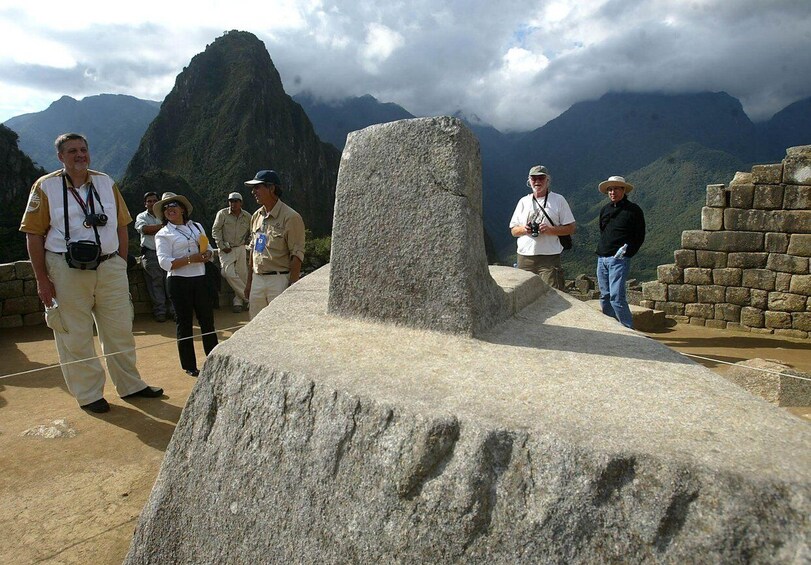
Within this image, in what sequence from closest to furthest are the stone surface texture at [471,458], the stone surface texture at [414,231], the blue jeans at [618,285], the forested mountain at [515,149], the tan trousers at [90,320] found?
the stone surface texture at [471,458], the stone surface texture at [414,231], the tan trousers at [90,320], the blue jeans at [618,285], the forested mountain at [515,149]

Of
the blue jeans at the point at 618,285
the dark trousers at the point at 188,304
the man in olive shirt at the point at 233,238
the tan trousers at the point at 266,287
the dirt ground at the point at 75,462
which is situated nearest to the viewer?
the dirt ground at the point at 75,462

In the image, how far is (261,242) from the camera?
11.7ft

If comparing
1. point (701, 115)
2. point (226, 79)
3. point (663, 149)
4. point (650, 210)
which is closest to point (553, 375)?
point (650, 210)

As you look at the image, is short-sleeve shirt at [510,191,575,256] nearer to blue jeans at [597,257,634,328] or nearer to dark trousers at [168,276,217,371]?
blue jeans at [597,257,634,328]

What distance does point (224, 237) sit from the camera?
21.0 ft

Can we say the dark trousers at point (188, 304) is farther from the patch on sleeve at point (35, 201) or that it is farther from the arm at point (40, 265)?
the patch on sleeve at point (35, 201)

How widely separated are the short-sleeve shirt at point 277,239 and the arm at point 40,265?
1235mm

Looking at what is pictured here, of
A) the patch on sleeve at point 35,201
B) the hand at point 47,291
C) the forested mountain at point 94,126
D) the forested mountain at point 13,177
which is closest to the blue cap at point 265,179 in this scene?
the patch on sleeve at point 35,201

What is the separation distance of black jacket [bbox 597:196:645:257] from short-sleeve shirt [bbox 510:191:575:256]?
62 centimetres

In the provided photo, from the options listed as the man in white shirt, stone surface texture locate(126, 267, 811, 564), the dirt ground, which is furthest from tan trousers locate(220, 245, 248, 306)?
stone surface texture locate(126, 267, 811, 564)

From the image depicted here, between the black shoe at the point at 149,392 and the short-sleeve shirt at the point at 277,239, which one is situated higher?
the short-sleeve shirt at the point at 277,239

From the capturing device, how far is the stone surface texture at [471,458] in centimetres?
100

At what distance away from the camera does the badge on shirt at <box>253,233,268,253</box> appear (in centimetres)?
356

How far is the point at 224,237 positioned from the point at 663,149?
68939 millimetres
